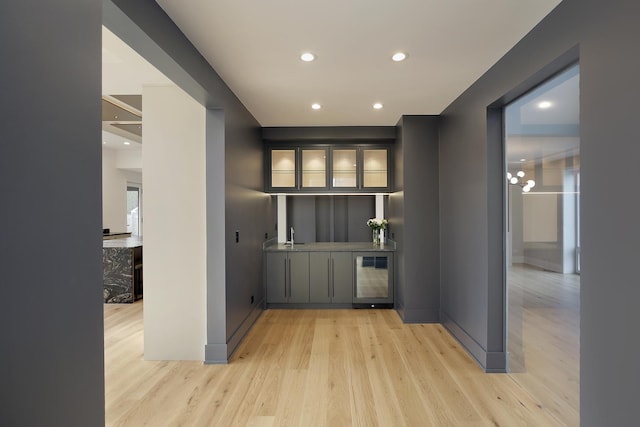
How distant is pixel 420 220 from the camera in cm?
400

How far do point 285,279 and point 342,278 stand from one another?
0.79m

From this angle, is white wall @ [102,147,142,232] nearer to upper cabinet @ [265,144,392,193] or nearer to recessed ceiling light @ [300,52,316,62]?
upper cabinet @ [265,144,392,193]

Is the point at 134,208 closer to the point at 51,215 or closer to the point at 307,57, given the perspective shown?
the point at 307,57

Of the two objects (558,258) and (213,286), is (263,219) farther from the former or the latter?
(558,258)

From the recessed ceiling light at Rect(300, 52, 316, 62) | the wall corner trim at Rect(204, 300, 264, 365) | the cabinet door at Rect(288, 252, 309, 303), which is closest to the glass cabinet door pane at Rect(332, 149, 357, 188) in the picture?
the cabinet door at Rect(288, 252, 309, 303)

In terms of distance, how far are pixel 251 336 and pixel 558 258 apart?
292 cm

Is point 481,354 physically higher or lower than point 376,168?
lower

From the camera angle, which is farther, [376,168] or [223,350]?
[376,168]

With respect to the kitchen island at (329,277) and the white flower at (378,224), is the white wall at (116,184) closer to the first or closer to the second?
the kitchen island at (329,277)

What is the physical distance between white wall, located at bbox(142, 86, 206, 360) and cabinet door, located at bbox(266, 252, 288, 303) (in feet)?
5.17

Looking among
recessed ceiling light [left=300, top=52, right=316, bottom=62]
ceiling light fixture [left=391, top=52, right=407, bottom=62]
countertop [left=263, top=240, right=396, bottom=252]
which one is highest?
ceiling light fixture [left=391, top=52, right=407, bottom=62]

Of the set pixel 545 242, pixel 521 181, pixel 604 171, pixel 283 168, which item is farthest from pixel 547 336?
pixel 283 168

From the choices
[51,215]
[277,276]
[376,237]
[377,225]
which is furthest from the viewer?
[376,237]

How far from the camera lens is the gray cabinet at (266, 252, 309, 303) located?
454 cm
